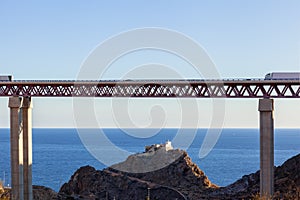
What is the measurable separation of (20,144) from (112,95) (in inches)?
333

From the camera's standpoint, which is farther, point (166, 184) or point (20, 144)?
point (166, 184)

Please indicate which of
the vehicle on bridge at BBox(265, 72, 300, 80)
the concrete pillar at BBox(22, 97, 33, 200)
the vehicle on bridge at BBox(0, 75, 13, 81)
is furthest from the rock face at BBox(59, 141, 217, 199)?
the vehicle on bridge at BBox(265, 72, 300, 80)

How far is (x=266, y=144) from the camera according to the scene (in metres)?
34.0

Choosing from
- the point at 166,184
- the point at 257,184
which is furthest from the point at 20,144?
the point at 257,184

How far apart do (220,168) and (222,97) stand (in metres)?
83.9

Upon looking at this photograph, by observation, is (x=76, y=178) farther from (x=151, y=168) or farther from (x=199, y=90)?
(x=199, y=90)

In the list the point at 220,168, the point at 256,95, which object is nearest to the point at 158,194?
the point at 256,95

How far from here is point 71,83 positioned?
37719 millimetres

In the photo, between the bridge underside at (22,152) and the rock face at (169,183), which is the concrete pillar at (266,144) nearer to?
the bridge underside at (22,152)

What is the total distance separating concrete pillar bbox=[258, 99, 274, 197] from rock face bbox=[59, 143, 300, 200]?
395 inches

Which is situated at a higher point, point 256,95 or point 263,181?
point 256,95

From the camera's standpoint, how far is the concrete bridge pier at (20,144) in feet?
123

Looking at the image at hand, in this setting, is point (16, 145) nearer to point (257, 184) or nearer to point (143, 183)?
point (143, 183)

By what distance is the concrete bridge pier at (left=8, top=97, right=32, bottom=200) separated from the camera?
3734cm
